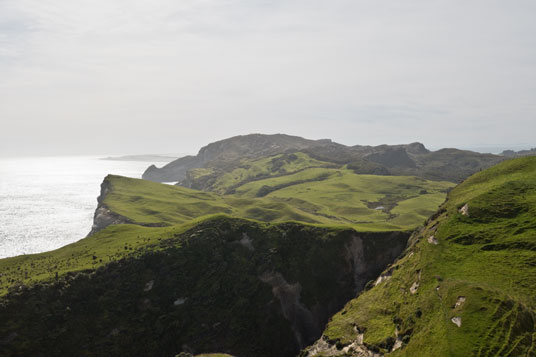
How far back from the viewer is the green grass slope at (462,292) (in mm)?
35250

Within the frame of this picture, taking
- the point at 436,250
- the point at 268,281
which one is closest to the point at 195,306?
the point at 268,281

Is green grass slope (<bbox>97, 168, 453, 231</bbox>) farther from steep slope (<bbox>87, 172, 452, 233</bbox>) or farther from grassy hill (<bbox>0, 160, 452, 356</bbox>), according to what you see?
grassy hill (<bbox>0, 160, 452, 356</bbox>)

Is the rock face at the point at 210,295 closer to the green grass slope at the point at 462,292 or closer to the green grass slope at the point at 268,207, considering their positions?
the green grass slope at the point at 462,292

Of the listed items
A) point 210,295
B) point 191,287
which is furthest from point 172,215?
point 210,295

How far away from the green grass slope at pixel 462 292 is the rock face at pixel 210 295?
1267 cm

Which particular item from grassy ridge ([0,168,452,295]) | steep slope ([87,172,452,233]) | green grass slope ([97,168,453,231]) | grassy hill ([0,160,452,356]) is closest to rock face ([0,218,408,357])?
grassy hill ([0,160,452,356])

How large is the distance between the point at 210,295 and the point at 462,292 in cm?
4250

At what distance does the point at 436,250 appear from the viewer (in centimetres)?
5234

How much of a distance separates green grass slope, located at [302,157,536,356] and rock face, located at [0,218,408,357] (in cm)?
1267

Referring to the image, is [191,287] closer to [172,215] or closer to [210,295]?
[210,295]

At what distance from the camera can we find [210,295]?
207 ft

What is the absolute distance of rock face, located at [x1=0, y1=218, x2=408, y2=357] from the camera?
51050 millimetres

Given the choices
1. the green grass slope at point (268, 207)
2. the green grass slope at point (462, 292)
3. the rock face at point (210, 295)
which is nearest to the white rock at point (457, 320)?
the green grass slope at point (462, 292)

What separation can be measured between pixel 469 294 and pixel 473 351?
8.42m
